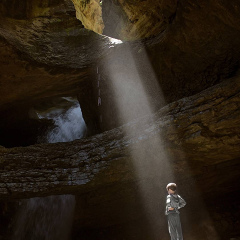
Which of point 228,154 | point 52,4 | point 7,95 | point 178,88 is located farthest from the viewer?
point 7,95

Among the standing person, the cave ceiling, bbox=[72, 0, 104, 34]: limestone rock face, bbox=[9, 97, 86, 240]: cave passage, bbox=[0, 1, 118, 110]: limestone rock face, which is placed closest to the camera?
the standing person

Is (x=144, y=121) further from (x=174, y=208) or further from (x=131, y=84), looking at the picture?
(x=174, y=208)

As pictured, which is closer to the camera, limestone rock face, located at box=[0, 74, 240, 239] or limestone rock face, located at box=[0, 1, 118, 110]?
limestone rock face, located at box=[0, 74, 240, 239]

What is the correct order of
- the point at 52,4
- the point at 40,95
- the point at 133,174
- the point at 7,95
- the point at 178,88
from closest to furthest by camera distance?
1. the point at 133,174
2. the point at 178,88
3. the point at 52,4
4. the point at 7,95
5. the point at 40,95

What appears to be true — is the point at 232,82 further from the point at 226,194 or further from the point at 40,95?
the point at 40,95

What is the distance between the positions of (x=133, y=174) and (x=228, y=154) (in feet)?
8.70

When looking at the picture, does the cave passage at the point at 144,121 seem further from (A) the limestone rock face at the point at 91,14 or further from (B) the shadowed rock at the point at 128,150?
(A) the limestone rock face at the point at 91,14

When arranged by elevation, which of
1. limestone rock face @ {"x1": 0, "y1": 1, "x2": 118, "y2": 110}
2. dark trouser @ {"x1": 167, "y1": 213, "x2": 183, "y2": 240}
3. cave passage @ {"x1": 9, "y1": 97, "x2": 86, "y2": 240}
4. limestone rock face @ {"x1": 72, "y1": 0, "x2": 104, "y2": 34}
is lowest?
dark trouser @ {"x1": 167, "y1": 213, "x2": 183, "y2": 240}

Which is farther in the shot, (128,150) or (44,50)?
(44,50)

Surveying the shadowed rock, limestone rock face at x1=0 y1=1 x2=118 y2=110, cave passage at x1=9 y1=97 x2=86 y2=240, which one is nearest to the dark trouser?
the shadowed rock

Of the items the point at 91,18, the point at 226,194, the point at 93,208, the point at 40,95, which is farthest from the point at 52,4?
the point at 226,194

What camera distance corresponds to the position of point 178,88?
7551 millimetres

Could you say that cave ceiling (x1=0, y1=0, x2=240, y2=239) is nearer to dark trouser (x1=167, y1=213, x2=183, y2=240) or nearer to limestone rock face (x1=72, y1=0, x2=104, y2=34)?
limestone rock face (x1=72, y1=0, x2=104, y2=34)

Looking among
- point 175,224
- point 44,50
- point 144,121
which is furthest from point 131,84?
point 175,224
